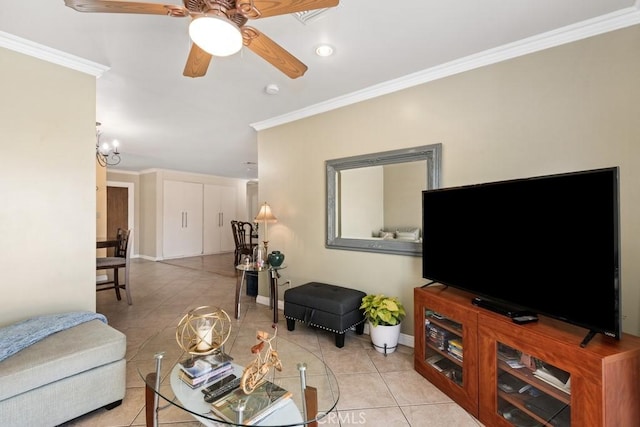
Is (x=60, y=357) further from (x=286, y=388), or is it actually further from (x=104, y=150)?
(x=104, y=150)

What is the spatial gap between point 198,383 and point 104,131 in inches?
164

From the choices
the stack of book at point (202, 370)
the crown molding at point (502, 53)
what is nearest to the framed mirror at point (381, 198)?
the crown molding at point (502, 53)

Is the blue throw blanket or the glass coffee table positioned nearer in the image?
the glass coffee table

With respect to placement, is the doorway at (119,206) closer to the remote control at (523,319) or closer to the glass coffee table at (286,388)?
the glass coffee table at (286,388)

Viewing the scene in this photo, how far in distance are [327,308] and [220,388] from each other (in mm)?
1376

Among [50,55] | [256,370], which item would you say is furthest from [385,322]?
[50,55]

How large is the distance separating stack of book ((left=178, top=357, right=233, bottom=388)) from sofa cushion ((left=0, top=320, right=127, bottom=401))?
23.4 inches

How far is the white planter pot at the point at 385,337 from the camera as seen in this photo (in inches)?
99.1

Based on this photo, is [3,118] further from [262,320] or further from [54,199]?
[262,320]

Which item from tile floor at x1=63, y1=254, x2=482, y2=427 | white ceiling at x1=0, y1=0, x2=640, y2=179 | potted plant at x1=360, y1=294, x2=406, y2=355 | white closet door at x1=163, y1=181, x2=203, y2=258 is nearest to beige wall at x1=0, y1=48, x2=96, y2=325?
white ceiling at x1=0, y1=0, x2=640, y2=179

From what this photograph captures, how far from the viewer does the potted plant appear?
2.51 m

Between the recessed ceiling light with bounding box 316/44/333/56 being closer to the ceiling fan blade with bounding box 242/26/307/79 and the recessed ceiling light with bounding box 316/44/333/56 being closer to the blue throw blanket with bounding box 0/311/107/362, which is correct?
the ceiling fan blade with bounding box 242/26/307/79

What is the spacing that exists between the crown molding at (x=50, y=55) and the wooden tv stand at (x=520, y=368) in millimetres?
3171

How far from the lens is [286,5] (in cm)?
124
